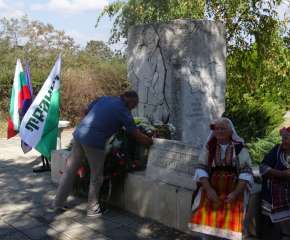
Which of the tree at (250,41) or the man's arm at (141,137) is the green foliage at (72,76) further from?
the man's arm at (141,137)

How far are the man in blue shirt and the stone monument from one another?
168 cm

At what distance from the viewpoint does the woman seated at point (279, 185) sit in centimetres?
358

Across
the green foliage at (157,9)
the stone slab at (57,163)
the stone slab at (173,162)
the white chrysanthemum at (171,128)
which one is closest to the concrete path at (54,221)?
the stone slab at (57,163)

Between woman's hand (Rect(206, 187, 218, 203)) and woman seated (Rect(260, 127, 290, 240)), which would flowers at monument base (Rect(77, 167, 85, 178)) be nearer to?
woman's hand (Rect(206, 187, 218, 203))

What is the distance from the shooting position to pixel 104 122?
14.4ft

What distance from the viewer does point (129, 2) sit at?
1134 cm

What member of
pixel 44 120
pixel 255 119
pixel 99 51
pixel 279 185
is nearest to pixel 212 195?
pixel 279 185

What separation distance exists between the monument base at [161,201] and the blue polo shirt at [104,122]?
73 centimetres

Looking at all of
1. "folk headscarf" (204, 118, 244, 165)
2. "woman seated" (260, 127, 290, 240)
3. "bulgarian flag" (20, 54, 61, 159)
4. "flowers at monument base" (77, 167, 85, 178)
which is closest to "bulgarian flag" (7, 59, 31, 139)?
"bulgarian flag" (20, 54, 61, 159)

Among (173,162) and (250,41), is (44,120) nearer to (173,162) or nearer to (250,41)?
(173,162)

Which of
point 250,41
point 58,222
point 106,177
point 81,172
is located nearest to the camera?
point 58,222

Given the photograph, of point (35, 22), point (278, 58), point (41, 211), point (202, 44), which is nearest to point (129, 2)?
point (278, 58)

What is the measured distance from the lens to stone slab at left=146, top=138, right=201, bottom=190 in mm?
4230

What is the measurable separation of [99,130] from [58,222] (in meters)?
1.23
